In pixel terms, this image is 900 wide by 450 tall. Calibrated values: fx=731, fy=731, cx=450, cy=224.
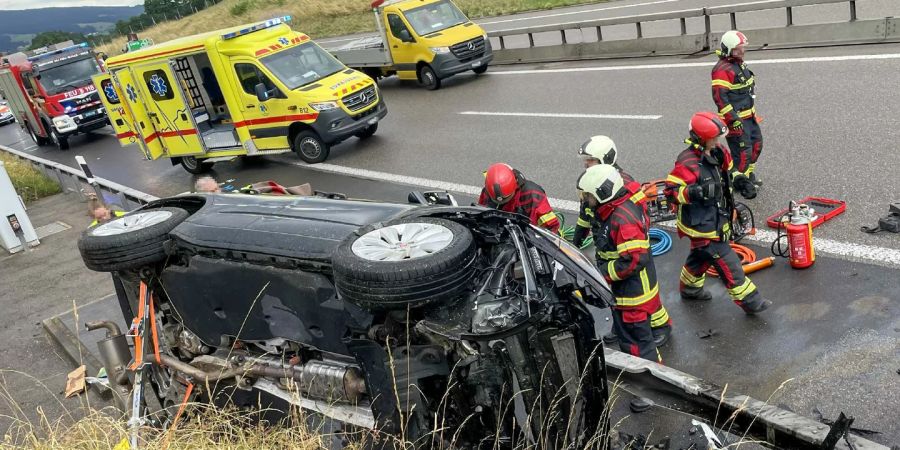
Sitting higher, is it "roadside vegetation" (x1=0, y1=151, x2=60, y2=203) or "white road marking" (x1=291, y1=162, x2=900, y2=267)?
"roadside vegetation" (x1=0, y1=151, x2=60, y2=203)

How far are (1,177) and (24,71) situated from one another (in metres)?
12.2

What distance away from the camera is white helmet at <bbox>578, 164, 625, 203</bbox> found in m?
4.75

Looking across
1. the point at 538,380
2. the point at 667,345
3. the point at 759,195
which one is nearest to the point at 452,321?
the point at 538,380

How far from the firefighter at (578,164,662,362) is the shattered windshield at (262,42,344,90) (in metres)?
8.21

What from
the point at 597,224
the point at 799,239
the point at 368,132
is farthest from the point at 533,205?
the point at 368,132

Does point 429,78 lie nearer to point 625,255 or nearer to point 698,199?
point 698,199

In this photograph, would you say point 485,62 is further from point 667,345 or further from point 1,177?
point 667,345

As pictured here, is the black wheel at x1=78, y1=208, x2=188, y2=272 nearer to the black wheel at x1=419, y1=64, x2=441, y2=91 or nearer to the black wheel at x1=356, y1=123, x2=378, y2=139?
the black wheel at x1=356, y1=123, x2=378, y2=139

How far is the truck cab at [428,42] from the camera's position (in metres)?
15.7

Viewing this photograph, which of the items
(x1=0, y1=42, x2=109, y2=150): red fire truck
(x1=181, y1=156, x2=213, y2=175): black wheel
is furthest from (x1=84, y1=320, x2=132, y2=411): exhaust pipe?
(x1=0, y1=42, x2=109, y2=150): red fire truck

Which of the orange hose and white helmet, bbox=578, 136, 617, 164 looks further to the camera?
the orange hose

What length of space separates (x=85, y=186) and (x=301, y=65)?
4009 mm

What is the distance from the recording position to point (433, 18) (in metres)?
16.4

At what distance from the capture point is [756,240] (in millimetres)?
6555
